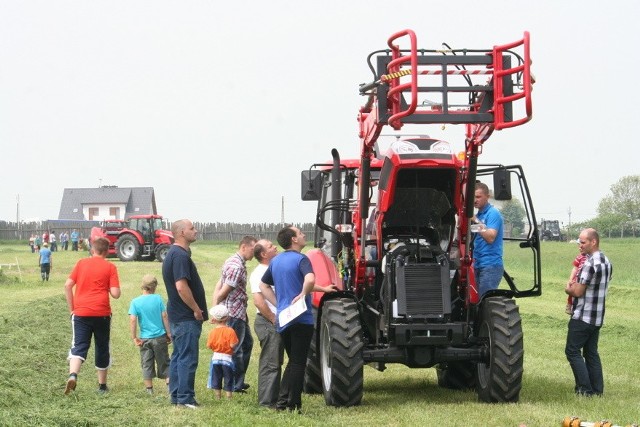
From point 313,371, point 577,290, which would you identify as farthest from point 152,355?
point 577,290

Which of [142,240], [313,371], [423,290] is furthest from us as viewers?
[142,240]

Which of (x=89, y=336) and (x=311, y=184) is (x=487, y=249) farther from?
(x=89, y=336)

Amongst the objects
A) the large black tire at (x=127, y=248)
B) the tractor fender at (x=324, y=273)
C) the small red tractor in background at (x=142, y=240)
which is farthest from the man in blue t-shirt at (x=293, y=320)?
the large black tire at (x=127, y=248)

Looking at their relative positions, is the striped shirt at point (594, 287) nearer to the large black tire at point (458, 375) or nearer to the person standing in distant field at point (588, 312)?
the person standing in distant field at point (588, 312)

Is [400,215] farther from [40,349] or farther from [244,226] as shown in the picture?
[244,226]

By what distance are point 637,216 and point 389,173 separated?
116329 mm

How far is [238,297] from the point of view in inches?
492

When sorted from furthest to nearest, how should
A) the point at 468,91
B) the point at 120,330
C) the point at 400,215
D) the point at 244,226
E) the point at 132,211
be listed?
the point at 132,211 < the point at 244,226 < the point at 120,330 < the point at 400,215 < the point at 468,91

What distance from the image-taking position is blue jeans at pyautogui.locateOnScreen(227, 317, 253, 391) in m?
12.5

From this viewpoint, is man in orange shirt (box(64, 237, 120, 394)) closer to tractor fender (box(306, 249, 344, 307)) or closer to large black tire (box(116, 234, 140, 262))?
tractor fender (box(306, 249, 344, 307))

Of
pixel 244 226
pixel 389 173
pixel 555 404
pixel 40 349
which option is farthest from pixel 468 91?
pixel 244 226

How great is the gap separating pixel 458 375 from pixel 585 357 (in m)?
1.50

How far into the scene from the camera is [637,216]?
122688 millimetres

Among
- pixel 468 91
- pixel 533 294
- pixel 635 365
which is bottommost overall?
pixel 635 365
